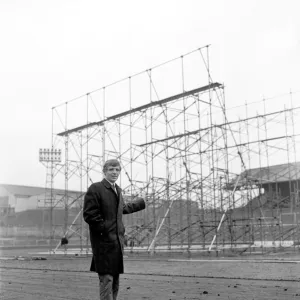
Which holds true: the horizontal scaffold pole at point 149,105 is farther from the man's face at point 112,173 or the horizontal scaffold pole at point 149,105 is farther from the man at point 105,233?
the man at point 105,233

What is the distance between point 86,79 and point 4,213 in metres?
25.7

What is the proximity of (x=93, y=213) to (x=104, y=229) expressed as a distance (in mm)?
171

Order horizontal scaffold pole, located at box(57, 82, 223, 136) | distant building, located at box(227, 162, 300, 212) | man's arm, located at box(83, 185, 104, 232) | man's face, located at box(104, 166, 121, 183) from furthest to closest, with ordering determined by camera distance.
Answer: distant building, located at box(227, 162, 300, 212) → horizontal scaffold pole, located at box(57, 82, 223, 136) → man's face, located at box(104, 166, 121, 183) → man's arm, located at box(83, 185, 104, 232)

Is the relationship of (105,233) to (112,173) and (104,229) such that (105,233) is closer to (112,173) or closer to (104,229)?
(104,229)

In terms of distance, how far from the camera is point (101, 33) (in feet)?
32.7

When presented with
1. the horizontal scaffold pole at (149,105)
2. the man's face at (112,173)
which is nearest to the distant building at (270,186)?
the horizontal scaffold pole at (149,105)

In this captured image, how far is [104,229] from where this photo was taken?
415 centimetres

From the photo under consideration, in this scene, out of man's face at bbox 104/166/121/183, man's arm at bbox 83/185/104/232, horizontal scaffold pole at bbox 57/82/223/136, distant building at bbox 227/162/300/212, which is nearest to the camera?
man's arm at bbox 83/185/104/232

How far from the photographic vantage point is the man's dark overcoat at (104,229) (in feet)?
13.6

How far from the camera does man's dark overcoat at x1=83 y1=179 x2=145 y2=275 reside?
4137mm

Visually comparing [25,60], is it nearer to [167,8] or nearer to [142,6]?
Result: [142,6]

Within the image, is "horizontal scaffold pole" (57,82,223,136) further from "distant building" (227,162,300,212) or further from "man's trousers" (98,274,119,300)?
"man's trousers" (98,274,119,300)

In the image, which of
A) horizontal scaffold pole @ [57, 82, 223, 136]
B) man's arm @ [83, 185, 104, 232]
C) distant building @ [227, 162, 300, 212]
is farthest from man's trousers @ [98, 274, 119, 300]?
Result: distant building @ [227, 162, 300, 212]

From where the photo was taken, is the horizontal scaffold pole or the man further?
the horizontal scaffold pole
